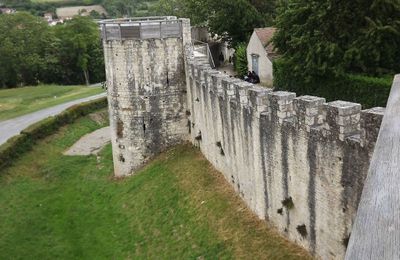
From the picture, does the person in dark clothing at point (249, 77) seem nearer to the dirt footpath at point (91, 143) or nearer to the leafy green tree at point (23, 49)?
the dirt footpath at point (91, 143)

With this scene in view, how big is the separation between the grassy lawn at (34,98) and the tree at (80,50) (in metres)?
13.3

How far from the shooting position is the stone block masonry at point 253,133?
39.9 ft

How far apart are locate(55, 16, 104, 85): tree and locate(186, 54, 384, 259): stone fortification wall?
5541 centimetres

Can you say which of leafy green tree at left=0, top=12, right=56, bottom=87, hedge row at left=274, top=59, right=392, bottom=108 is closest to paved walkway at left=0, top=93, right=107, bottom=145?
hedge row at left=274, top=59, right=392, bottom=108

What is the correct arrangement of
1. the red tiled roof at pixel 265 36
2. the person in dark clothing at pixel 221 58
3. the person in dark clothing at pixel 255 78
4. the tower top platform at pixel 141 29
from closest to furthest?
the tower top platform at pixel 141 29
the red tiled roof at pixel 265 36
the person in dark clothing at pixel 255 78
the person in dark clothing at pixel 221 58

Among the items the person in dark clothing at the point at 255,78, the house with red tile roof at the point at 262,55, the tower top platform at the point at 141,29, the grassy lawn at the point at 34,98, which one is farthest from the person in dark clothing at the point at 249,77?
the grassy lawn at the point at 34,98

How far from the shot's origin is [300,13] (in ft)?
85.5

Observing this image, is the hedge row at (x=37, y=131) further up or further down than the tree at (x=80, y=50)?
further down

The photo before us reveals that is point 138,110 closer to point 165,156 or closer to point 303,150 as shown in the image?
point 165,156

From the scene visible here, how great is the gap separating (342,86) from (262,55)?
8.73 metres

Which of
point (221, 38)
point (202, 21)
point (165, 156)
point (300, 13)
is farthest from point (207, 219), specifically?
point (202, 21)

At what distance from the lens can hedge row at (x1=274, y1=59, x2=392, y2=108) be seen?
22.8 m

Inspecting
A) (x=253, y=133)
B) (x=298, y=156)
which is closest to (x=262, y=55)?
(x=253, y=133)

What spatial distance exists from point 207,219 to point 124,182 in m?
8.62
